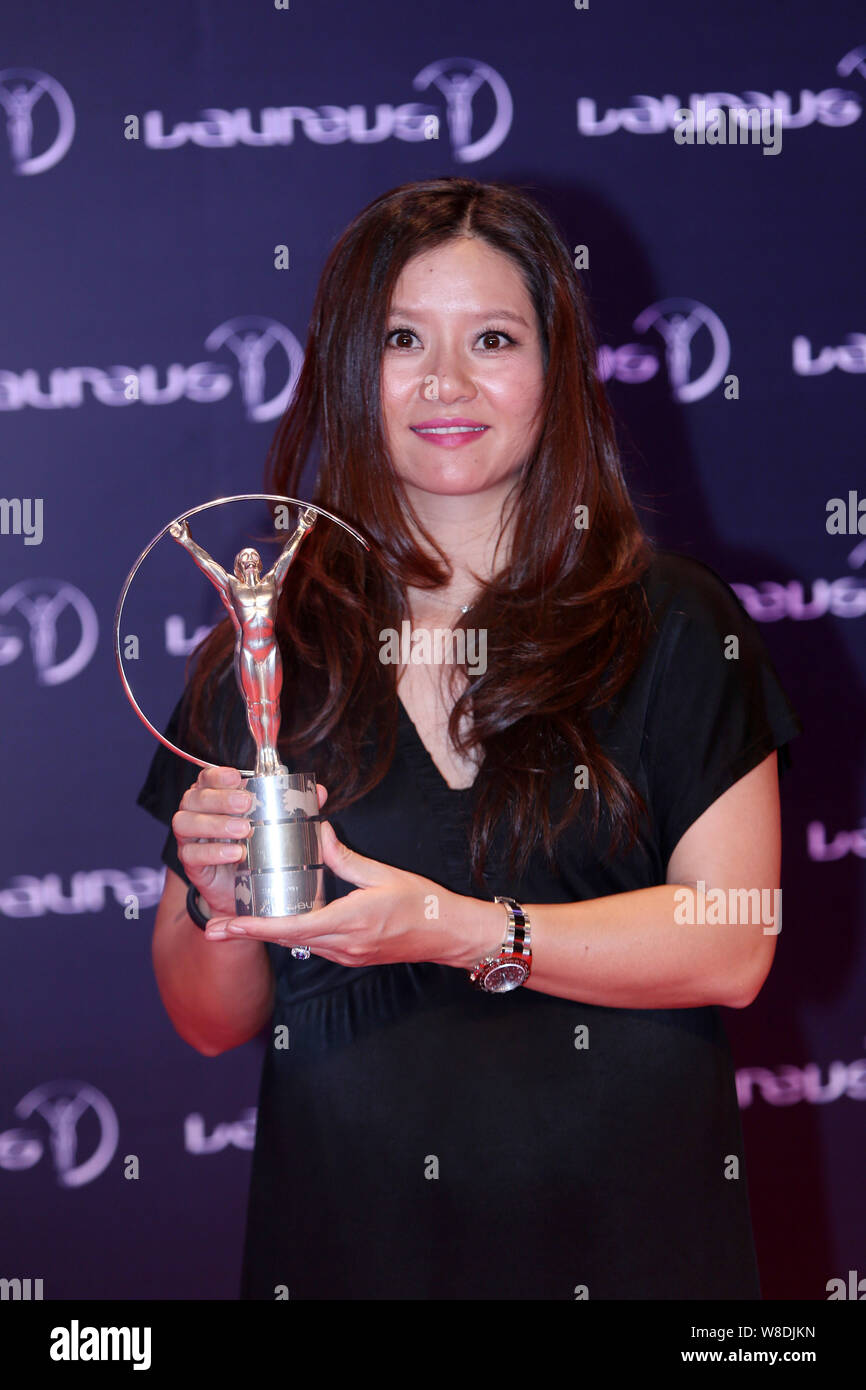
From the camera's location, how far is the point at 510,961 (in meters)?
1.05

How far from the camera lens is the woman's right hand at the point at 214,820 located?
0.98 meters

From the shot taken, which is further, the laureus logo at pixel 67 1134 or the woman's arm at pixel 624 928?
the laureus logo at pixel 67 1134

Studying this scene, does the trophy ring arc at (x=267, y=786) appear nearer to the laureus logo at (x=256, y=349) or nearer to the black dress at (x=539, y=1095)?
the black dress at (x=539, y=1095)

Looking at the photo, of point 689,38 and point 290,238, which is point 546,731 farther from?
point 689,38

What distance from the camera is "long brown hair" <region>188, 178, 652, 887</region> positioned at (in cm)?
116

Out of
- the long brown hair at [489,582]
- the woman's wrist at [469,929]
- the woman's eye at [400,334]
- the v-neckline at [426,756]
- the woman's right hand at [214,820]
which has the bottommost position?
the woman's wrist at [469,929]

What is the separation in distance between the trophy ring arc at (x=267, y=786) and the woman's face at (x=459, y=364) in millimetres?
155

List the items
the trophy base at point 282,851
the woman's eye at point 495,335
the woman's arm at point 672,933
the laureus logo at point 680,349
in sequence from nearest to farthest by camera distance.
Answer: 1. the trophy base at point 282,851
2. the woman's arm at point 672,933
3. the woman's eye at point 495,335
4. the laureus logo at point 680,349

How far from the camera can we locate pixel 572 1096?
3.73ft

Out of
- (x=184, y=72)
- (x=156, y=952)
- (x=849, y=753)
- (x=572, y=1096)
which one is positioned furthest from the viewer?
(x=849, y=753)

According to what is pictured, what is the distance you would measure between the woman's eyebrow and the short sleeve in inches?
10.1

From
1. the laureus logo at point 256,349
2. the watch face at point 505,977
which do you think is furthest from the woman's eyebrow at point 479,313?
the laureus logo at point 256,349
